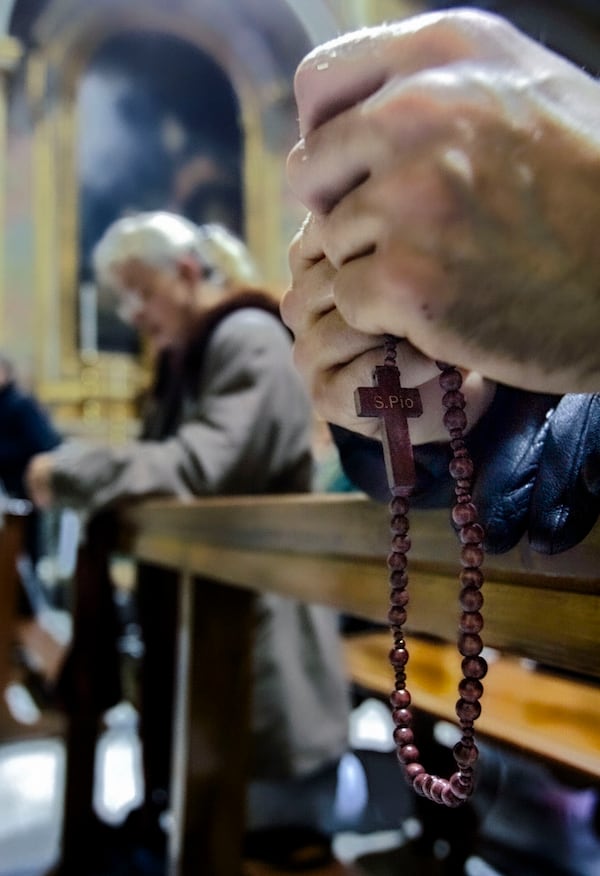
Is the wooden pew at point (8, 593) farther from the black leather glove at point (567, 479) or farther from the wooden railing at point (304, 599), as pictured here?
the black leather glove at point (567, 479)

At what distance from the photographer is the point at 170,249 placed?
147cm

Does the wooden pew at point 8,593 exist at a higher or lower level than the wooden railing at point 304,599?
lower

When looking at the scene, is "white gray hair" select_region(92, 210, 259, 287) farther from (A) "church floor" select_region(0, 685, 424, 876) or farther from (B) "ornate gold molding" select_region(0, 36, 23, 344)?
(B) "ornate gold molding" select_region(0, 36, 23, 344)

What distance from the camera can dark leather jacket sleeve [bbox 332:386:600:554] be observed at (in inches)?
13.1

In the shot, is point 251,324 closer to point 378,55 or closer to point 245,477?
point 245,477

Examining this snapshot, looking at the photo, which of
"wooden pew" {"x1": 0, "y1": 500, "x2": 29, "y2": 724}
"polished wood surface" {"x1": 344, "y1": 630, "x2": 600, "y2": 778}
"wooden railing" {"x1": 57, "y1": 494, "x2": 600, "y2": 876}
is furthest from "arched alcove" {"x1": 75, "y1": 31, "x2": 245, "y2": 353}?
"wooden railing" {"x1": 57, "y1": 494, "x2": 600, "y2": 876}

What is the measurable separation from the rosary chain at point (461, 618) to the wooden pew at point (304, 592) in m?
0.07

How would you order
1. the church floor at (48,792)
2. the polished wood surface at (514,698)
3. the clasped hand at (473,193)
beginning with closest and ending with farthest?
the clasped hand at (473,193)
the polished wood surface at (514,698)
the church floor at (48,792)

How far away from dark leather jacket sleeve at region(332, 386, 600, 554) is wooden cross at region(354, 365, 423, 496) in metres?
0.04

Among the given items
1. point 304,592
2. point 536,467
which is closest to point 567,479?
point 536,467

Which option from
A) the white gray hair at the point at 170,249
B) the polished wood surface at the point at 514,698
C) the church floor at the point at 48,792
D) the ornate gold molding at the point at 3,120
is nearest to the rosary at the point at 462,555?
the polished wood surface at the point at 514,698

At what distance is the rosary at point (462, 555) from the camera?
0.29 meters

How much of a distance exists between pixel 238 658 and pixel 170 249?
2.62 ft

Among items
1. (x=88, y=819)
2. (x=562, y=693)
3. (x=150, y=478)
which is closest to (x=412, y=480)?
(x=150, y=478)
